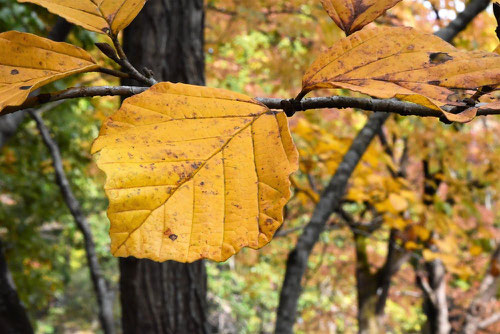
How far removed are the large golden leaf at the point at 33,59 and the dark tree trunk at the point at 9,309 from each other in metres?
1.10

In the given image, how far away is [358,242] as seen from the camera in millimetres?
4090

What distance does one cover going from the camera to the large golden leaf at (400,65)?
258mm

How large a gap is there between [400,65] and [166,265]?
96 centimetres

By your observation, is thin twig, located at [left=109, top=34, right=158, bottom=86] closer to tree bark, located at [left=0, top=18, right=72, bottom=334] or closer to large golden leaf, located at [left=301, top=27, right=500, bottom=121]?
large golden leaf, located at [left=301, top=27, right=500, bottom=121]

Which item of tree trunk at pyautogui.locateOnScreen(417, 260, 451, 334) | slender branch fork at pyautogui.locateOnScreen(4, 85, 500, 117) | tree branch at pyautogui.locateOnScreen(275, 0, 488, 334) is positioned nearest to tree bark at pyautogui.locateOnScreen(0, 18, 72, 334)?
tree branch at pyautogui.locateOnScreen(275, 0, 488, 334)

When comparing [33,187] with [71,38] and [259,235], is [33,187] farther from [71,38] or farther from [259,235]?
[259,235]

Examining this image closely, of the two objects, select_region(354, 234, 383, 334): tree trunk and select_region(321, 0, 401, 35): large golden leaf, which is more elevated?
select_region(321, 0, 401, 35): large golden leaf

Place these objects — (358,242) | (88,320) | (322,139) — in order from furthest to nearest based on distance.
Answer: (88,320)
(358,242)
(322,139)

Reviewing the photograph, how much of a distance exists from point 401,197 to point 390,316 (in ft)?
27.3

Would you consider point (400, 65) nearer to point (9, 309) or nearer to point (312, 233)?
point (312, 233)

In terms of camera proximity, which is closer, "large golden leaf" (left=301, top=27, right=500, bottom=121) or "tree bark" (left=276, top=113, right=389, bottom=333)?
"large golden leaf" (left=301, top=27, right=500, bottom=121)

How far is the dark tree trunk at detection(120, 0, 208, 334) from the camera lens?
1087mm

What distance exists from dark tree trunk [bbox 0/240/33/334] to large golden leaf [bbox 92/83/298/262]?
1.14m

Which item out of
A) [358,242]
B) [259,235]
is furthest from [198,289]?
A: [358,242]
